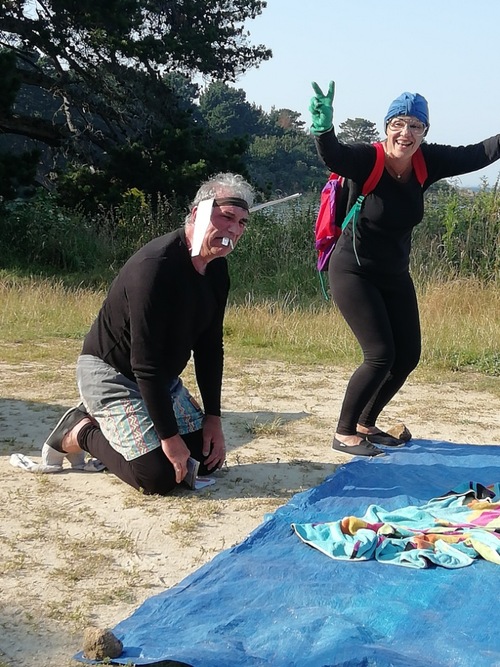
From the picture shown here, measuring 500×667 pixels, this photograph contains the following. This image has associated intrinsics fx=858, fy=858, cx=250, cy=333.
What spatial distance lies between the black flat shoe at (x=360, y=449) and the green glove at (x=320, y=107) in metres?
1.71

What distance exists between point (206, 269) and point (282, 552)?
4.51ft

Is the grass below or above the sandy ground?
above

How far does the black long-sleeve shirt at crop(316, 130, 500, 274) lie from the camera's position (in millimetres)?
4422

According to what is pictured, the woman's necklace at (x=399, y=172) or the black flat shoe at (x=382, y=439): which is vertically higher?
the woman's necklace at (x=399, y=172)

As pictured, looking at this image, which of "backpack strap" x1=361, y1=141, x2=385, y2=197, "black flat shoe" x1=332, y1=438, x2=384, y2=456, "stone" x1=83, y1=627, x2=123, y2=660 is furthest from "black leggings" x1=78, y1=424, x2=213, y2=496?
"backpack strap" x1=361, y1=141, x2=385, y2=197

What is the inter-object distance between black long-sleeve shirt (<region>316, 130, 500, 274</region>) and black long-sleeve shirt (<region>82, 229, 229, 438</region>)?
0.83 metres

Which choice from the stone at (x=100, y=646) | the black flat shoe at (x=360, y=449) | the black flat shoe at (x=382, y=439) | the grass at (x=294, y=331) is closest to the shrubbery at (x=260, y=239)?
the grass at (x=294, y=331)

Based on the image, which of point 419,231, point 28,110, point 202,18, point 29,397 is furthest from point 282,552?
point 28,110

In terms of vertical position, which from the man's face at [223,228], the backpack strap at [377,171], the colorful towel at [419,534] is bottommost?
the colorful towel at [419,534]

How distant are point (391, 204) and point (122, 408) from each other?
173cm

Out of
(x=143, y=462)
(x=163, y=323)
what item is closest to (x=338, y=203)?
(x=163, y=323)

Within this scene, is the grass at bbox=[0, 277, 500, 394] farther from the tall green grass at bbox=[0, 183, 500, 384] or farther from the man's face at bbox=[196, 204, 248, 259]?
the man's face at bbox=[196, 204, 248, 259]

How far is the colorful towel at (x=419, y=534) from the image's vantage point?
316 cm

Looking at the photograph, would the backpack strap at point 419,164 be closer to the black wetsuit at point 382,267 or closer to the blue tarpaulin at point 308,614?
the black wetsuit at point 382,267
